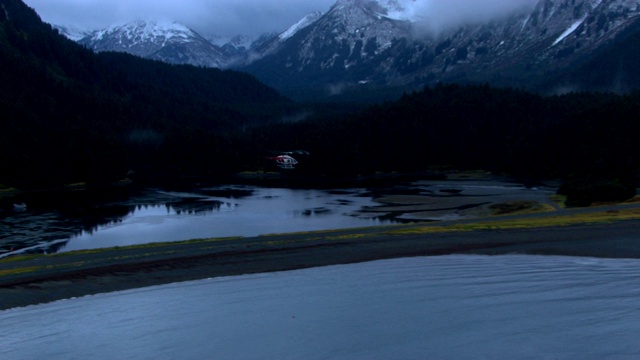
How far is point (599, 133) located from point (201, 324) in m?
158

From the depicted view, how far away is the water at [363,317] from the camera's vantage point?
24625mm

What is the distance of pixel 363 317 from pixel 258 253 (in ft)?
64.4

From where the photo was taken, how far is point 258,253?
156ft

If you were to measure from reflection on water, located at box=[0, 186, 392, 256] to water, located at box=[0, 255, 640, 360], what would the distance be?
3345 cm

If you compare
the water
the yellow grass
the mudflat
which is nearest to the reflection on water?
the mudflat

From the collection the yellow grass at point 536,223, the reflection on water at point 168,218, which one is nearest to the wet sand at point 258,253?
the yellow grass at point 536,223

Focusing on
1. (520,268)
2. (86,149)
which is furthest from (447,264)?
(86,149)

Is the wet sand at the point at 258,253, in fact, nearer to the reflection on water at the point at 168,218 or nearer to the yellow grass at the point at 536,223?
the yellow grass at the point at 536,223

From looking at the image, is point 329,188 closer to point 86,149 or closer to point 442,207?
point 442,207

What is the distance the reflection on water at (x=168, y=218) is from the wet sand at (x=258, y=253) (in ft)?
58.8

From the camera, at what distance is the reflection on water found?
235 ft

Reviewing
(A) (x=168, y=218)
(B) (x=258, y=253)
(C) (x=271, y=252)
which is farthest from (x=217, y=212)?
(B) (x=258, y=253)

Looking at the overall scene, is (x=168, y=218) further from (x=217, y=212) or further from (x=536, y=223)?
(x=536, y=223)

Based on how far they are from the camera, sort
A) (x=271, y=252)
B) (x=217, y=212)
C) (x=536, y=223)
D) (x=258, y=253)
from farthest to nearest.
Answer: (x=217, y=212), (x=536, y=223), (x=271, y=252), (x=258, y=253)
